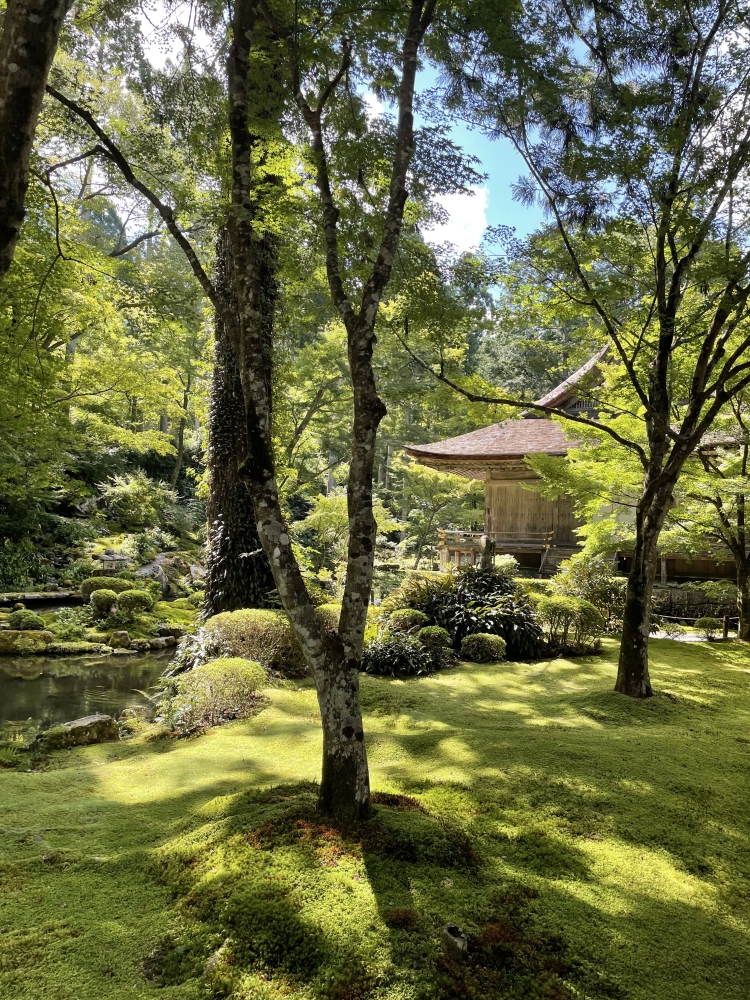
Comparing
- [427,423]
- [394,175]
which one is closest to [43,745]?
[394,175]

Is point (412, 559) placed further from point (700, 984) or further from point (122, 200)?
point (700, 984)

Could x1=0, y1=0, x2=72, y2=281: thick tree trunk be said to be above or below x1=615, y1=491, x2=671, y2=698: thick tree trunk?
above

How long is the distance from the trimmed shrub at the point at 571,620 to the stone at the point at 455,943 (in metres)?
7.45

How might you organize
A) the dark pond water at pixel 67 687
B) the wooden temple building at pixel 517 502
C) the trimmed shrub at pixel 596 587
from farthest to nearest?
the wooden temple building at pixel 517 502
the trimmed shrub at pixel 596 587
the dark pond water at pixel 67 687

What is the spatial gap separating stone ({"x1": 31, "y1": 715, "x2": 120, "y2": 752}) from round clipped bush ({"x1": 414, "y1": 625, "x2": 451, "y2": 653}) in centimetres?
453

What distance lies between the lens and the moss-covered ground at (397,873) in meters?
2.23

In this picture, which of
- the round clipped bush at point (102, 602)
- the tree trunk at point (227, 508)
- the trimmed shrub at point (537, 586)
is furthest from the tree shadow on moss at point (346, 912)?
the round clipped bush at point (102, 602)

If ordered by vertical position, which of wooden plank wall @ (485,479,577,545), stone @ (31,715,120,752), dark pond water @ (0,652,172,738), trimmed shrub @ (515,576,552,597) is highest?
wooden plank wall @ (485,479,577,545)

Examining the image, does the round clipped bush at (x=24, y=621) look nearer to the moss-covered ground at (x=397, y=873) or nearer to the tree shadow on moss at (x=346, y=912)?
the moss-covered ground at (x=397, y=873)

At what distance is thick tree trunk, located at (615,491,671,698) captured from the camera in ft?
20.2

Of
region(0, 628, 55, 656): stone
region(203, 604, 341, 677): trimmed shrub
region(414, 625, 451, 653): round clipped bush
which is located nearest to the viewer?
region(203, 604, 341, 677): trimmed shrub

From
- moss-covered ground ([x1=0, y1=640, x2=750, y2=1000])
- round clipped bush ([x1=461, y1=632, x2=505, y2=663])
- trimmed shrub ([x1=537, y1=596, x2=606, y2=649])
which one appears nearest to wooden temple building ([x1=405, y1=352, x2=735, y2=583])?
trimmed shrub ([x1=537, y1=596, x2=606, y2=649])

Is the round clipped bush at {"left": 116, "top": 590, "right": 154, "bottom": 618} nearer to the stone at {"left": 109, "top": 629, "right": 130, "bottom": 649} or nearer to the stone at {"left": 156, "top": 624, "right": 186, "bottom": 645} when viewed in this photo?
the stone at {"left": 156, "top": 624, "right": 186, "bottom": 645}

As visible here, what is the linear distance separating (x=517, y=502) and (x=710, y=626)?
7.02 meters
